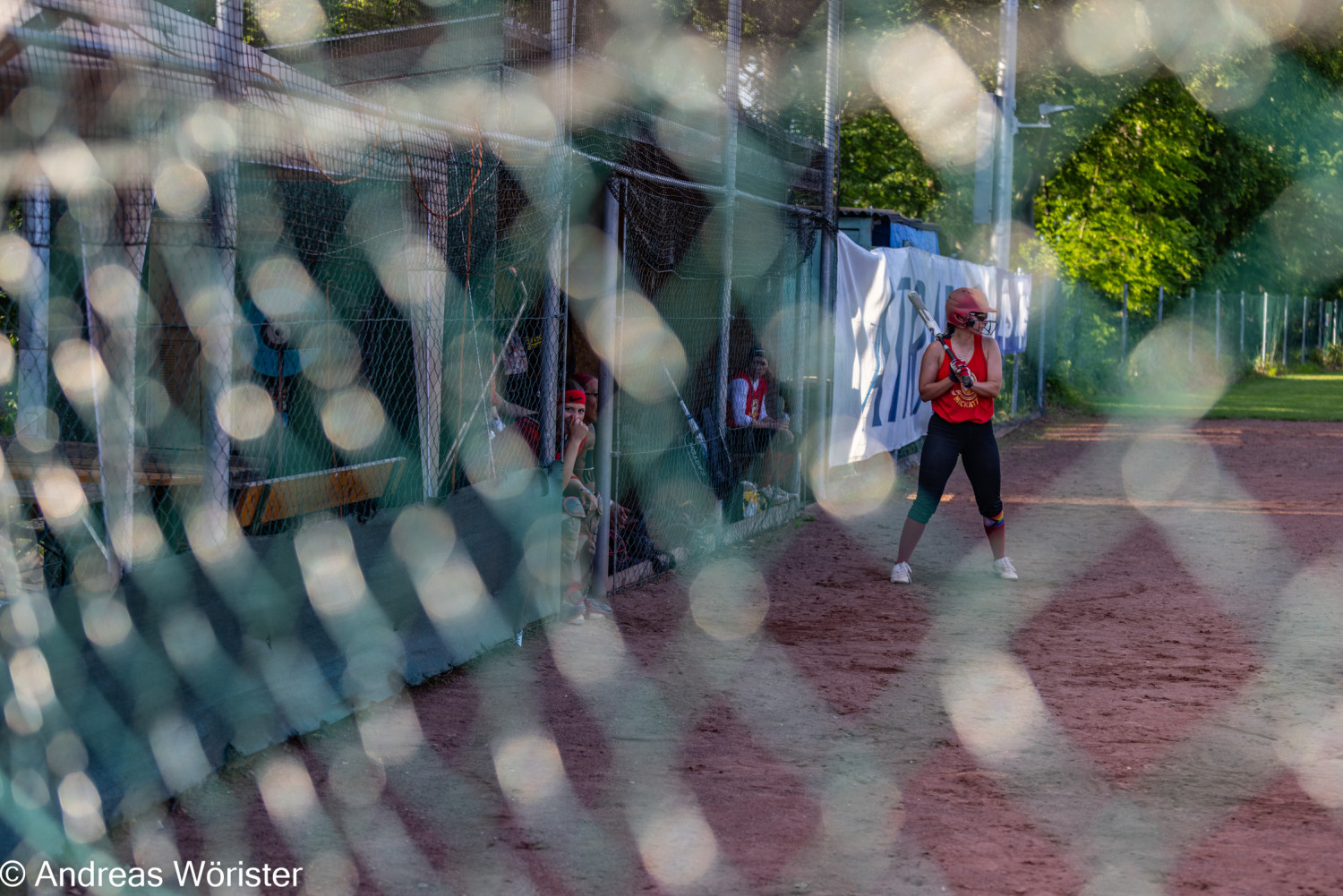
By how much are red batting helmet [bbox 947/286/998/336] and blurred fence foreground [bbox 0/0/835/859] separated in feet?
6.04

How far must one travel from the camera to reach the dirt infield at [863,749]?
3.98 metres

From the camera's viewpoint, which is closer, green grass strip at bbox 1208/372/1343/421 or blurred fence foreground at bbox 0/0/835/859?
blurred fence foreground at bbox 0/0/835/859

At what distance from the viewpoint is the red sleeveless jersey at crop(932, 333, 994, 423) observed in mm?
8141

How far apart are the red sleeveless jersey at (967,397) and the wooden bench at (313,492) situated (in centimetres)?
350

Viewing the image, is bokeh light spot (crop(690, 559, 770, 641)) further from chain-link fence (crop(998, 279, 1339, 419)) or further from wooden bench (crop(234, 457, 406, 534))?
chain-link fence (crop(998, 279, 1339, 419))

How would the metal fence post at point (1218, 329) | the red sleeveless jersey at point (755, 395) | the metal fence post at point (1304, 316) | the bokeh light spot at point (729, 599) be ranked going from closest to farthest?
1. the bokeh light spot at point (729, 599)
2. the red sleeveless jersey at point (755, 395)
3. the metal fence post at point (1218, 329)
4. the metal fence post at point (1304, 316)

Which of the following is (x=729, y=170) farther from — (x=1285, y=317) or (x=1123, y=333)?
(x=1285, y=317)

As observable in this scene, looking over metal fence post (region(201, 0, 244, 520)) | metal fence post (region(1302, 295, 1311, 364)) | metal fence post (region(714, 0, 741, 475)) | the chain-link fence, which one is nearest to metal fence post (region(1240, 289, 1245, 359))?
the chain-link fence

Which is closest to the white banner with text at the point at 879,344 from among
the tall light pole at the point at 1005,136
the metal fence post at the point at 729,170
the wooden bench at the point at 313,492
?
the metal fence post at the point at 729,170

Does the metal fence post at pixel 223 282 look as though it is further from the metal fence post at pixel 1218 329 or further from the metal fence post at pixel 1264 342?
the metal fence post at pixel 1264 342

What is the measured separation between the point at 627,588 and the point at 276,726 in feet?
10.9

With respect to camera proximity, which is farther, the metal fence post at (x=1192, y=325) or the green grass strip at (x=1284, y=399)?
the metal fence post at (x=1192, y=325)

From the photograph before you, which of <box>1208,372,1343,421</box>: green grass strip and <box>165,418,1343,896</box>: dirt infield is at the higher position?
<box>165,418,1343,896</box>: dirt infield

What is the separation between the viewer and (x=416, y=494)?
6500 millimetres
